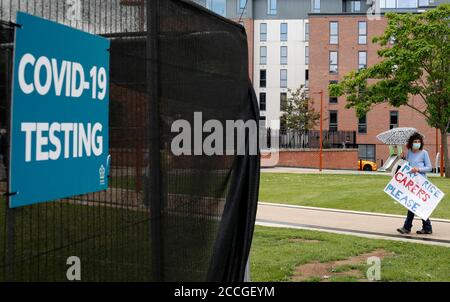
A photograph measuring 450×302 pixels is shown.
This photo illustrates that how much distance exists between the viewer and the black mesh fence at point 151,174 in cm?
251

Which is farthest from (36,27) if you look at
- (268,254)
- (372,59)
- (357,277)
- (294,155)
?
(372,59)

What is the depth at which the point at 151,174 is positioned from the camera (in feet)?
10.9

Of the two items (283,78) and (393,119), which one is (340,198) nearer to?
(393,119)

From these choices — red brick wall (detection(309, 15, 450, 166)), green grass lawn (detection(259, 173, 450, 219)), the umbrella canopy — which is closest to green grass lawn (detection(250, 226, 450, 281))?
green grass lawn (detection(259, 173, 450, 219))

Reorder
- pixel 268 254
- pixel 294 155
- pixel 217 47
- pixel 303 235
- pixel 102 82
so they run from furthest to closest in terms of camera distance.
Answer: pixel 294 155 → pixel 303 235 → pixel 268 254 → pixel 217 47 → pixel 102 82

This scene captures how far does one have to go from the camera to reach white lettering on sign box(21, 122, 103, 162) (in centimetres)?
236

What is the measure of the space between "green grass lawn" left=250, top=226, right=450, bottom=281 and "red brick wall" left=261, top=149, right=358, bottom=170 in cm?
3224

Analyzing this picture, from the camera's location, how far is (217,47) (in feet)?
14.0

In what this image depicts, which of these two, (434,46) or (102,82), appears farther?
(434,46)

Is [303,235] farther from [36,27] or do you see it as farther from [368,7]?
[368,7]

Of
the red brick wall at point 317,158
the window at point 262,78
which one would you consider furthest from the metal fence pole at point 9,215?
the window at point 262,78

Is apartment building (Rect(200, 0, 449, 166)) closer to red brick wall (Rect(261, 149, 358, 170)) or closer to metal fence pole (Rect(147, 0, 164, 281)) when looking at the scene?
red brick wall (Rect(261, 149, 358, 170))

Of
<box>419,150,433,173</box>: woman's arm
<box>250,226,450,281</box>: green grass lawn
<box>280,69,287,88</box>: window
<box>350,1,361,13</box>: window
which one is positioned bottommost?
<box>250,226,450,281</box>: green grass lawn

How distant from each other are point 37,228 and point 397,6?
6567cm
